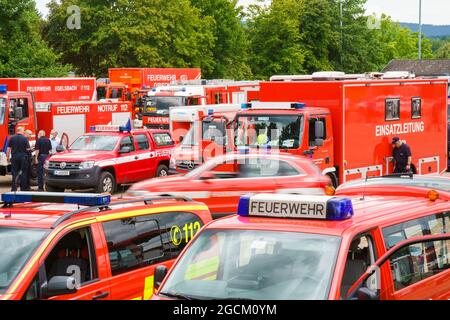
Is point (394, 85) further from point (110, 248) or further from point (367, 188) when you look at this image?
point (110, 248)

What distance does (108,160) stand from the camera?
74.5ft

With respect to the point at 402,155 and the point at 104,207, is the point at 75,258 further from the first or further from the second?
the point at 402,155

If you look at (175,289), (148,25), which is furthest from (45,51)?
(175,289)

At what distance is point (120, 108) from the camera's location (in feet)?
101

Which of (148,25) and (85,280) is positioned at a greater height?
(148,25)

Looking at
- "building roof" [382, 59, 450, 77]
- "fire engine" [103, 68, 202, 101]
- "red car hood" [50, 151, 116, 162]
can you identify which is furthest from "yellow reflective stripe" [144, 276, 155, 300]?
"building roof" [382, 59, 450, 77]

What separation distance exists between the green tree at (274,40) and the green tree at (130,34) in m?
5.72

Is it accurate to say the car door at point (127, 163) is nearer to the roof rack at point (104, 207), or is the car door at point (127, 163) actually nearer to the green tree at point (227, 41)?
the roof rack at point (104, 207)

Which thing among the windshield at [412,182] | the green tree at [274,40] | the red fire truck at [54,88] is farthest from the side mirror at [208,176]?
the green tree at [274,40]

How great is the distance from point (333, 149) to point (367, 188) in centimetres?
1066

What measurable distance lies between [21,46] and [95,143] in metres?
22.4

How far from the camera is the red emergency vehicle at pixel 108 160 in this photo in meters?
22.3

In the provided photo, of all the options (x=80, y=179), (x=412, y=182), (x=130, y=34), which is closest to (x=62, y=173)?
(x=80, y=179)

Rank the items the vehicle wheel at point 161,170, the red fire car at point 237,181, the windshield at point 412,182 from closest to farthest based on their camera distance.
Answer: the windshield at point 412,182 → the red fire car at point 237,181 → the vehicle wheel at point 161,170
